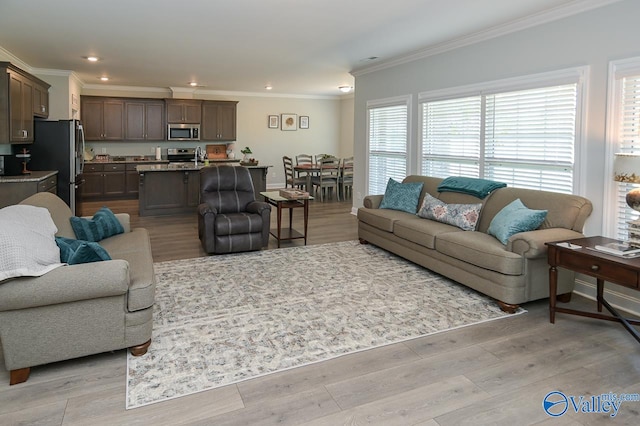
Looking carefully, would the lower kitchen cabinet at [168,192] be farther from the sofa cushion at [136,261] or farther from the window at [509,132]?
the window at [509,132]

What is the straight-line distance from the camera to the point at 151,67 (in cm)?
768

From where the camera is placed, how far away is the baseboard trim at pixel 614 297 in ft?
11.9

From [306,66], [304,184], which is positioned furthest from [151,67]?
[304,184]

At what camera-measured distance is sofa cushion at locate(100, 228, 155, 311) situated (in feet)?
8.94

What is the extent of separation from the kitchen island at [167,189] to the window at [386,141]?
3.31m

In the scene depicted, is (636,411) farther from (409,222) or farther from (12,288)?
(12,288)

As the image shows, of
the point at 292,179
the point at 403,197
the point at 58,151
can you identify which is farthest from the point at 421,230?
the point at 292,179

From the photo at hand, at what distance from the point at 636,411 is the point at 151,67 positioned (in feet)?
25.9

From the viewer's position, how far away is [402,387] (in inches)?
98.6

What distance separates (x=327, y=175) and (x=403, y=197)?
14.7 ft

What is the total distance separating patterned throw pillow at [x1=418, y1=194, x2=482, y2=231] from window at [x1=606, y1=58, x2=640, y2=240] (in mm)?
1162

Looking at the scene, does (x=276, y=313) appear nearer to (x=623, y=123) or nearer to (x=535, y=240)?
(x=535, y=240)

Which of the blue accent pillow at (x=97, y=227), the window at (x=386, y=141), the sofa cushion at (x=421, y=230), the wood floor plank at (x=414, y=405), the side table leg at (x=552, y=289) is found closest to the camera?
the wood floor plank at (x=414, y=405)

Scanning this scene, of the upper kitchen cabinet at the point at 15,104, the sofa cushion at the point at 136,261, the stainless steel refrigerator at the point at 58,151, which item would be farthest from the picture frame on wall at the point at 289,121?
the sofa cushion at the point at 136,261
